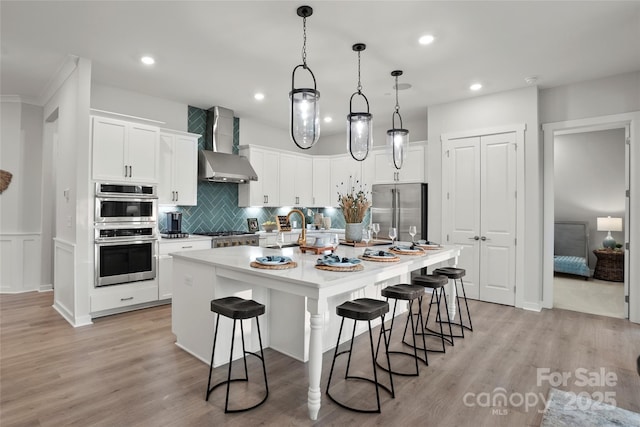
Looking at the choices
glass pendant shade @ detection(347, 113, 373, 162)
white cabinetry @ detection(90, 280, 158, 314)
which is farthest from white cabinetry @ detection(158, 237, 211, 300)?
glass pendant shade @ detection(347, 113, 373, 162)

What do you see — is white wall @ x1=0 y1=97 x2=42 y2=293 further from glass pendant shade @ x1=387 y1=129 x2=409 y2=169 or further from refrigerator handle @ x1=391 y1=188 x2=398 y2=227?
refrigerator handle @ x1=391 y1=188 x2=398 y2=227

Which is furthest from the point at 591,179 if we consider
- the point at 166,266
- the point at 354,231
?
the point at 166,266

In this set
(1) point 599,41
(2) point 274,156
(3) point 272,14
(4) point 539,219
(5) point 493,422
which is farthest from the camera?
(2) point 274,156

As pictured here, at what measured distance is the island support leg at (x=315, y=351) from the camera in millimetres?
2093

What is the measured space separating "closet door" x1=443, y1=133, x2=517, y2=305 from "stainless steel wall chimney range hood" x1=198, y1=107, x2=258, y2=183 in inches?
126

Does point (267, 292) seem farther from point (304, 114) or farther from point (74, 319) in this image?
point (74, 319)

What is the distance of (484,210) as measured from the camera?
504 centimetres

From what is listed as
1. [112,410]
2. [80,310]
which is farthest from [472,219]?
[80,310]

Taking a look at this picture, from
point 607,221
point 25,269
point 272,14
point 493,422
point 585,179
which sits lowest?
point 493,422

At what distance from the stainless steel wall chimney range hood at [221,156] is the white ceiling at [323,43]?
824 mm

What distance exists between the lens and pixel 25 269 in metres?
5.48

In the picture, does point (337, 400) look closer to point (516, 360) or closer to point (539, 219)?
point (516, 360)

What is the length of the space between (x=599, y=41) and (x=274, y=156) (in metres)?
4.81

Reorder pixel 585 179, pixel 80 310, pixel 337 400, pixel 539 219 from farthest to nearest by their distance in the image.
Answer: pixel 585 179 < pixel 539 219 < pixel 80 310 < pixel 337 400
